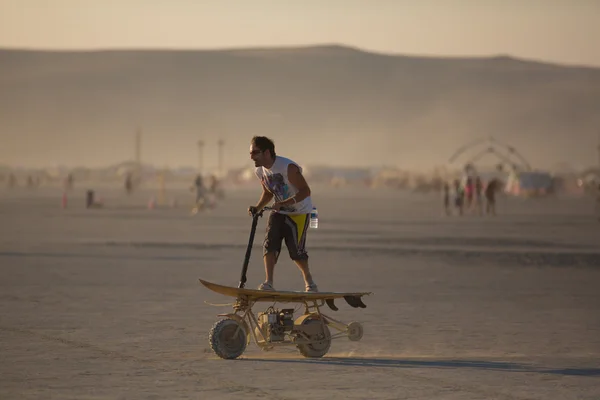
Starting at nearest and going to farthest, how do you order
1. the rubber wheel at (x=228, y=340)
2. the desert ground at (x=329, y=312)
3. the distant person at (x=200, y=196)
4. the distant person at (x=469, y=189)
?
the desert ground at (x=329, y=312), the rubber wheel at (x=228, y=340), the distant person at (x=200, y=196), the distant person at (x=469, y=189)

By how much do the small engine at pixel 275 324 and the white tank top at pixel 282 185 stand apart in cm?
88

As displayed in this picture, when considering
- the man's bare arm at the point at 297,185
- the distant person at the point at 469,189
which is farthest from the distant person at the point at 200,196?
the man's bare arm at the point at 297,185

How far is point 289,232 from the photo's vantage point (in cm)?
1182

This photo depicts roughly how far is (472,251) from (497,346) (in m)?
16.2

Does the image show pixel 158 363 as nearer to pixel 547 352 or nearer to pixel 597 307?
pixel 547 352

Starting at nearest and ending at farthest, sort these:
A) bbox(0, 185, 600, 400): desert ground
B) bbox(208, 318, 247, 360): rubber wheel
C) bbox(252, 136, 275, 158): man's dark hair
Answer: bbox(0, 185, 600, 400): desert ground, bbox(208, 318, 247, 360): rubber wheel, bbox(252, 136, 275, 158): man's dark hair

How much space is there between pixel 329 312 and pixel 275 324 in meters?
4.64

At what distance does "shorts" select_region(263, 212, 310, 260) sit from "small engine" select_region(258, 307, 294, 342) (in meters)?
0.59

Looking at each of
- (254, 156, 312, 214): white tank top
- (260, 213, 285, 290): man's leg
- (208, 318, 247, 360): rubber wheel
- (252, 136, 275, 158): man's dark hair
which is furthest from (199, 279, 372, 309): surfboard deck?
(252, 136, 275, 158): man's dark hair

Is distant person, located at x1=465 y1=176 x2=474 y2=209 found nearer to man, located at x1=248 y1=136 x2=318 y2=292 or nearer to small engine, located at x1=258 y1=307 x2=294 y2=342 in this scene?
man, located at x1=248 y1=136 x2=318 y2=292

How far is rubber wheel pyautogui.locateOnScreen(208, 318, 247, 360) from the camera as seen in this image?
11.3m

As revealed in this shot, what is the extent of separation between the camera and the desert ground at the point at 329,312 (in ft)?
33.0

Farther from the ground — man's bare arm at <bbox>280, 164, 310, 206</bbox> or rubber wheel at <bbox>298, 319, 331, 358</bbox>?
man's bare arm at <bbox>280, 164, 310, 206</bbox>

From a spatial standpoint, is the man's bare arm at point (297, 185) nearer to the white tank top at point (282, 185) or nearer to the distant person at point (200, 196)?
the white tank top at point (282, 185)
